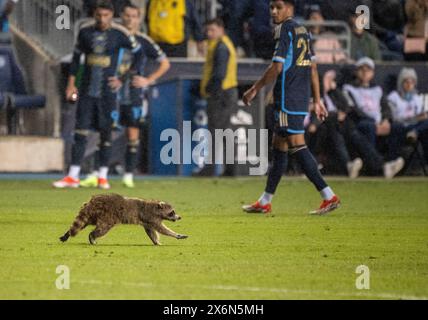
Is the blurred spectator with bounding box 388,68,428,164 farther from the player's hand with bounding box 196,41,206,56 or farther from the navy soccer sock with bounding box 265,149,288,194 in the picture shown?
the navy soccer sock with bounding box 265,149,288,194

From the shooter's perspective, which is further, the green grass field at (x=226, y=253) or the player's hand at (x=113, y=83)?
the player's hand at (x=113, y=83)

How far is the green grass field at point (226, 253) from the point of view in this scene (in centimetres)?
833

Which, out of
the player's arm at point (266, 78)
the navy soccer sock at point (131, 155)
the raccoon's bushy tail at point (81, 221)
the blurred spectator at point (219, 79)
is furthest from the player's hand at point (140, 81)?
the raccoon's bushy tail at point (81, 221)

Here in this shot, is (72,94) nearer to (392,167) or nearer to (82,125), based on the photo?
(82,125)

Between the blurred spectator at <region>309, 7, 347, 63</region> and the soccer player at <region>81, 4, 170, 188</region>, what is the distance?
475cm

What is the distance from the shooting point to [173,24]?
2281cm

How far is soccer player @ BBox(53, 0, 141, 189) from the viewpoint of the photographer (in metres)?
18.1

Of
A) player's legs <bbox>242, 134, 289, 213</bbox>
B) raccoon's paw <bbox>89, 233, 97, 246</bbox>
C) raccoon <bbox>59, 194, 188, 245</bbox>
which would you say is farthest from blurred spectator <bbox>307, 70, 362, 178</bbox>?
raccoon <bbox>59, 194, 188, 245</bbox>

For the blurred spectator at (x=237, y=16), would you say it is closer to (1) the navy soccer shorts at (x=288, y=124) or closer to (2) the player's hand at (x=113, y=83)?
(2) the player's hand at (x=113, y=83)

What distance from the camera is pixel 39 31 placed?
24938 mm

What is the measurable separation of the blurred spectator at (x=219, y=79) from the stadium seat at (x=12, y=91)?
3.42m

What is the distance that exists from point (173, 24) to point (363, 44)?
3.55 meters

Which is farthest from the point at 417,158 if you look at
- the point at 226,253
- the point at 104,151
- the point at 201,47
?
the point at 226,253

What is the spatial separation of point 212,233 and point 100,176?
20.0 feet
